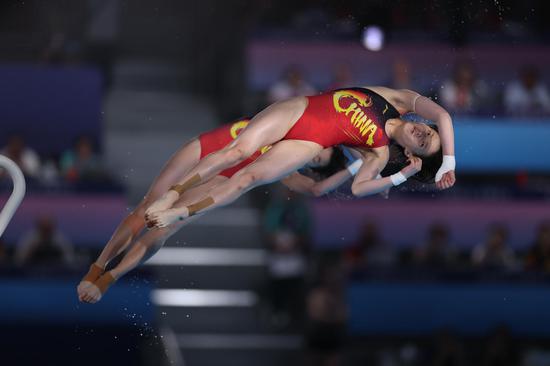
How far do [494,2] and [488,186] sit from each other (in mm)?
4112

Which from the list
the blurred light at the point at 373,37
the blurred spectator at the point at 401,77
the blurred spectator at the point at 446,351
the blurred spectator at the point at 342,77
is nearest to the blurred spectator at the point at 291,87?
the blurred spectator at the point at 342,77

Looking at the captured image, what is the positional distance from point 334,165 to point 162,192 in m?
1.34

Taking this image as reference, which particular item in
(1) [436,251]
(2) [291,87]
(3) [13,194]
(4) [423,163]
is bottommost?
(1) [436,251]

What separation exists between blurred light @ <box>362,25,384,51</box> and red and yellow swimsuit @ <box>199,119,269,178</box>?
175 inches

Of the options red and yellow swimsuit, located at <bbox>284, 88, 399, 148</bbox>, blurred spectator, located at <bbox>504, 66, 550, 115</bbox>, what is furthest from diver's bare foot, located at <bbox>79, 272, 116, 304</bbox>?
blurred spectator, located at <bbox>504, 66, 550, 115</bbox>

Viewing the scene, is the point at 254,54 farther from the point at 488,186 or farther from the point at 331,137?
the point at 331,137

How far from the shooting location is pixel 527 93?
1441 centimetres

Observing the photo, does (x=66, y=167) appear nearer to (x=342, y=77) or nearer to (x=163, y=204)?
(x=342, y=77)

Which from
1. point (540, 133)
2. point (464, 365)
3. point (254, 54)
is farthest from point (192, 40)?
point (464, 365)

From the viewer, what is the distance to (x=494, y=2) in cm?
1056

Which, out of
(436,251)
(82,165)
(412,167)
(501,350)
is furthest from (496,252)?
(412,167)

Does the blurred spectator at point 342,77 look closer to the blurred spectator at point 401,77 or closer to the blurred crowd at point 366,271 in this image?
the blurred spectator at point 401,77

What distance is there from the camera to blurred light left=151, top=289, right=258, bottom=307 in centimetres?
1346

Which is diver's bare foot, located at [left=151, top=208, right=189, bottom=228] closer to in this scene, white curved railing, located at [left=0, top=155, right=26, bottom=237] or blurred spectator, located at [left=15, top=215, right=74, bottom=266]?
white curved railing, located at [left=0, top=155, right=26, bottom=237]
